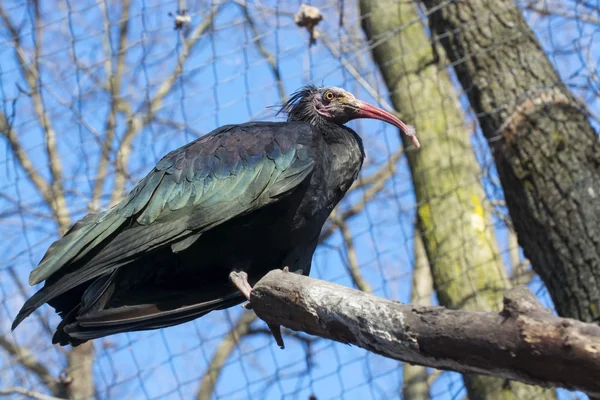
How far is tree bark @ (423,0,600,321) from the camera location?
4.78 metres

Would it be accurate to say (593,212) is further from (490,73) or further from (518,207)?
(490,73)

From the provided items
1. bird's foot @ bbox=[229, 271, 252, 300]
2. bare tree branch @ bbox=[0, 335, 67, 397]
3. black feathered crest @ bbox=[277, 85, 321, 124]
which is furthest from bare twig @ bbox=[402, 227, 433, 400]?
bird's foot @ bbox=[229, 271, 252, 300]

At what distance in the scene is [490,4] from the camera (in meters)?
5.68

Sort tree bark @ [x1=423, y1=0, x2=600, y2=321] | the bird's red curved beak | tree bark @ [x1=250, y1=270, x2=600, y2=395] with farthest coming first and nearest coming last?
tree bark @ [x1=423, y1=0, x2=600, y2=321] → the bird's red curved beak → tree bark @ [x1=250, y1=270, x2=600, y2=395]

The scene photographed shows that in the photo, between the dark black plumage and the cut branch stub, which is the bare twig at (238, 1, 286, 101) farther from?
the dark black plumage

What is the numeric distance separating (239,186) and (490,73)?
2138 millimetres

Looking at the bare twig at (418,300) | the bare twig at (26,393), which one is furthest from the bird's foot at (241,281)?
the bare twig at (26,393)

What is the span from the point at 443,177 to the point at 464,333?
391 centimetres

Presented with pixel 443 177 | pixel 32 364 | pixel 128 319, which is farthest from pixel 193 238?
pixel 32 364

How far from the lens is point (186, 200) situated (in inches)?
156

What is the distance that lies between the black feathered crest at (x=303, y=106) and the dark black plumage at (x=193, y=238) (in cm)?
38

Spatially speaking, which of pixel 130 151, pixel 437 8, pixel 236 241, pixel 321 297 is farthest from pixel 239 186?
pixel 130 151

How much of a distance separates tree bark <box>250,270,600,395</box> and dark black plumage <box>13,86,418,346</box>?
68 centimetres

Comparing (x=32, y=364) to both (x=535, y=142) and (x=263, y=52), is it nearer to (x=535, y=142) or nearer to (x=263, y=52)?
(x=263, y=52)
